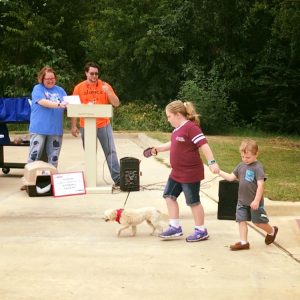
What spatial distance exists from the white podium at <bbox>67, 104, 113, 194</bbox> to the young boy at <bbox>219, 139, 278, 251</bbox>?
322 centimetres

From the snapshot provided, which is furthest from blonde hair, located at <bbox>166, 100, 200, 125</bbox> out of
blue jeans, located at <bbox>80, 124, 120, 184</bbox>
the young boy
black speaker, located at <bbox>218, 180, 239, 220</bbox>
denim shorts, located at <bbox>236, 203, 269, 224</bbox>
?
blue jeans, located at <bbox>80, 124, 120, 184</bbox>

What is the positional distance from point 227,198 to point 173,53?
72.2 feet

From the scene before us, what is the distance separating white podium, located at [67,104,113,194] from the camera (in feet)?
28.5

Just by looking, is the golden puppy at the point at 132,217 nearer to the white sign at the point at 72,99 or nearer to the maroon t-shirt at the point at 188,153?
the maroon t-shirt at the point at 188,153

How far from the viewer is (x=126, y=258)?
218 inches

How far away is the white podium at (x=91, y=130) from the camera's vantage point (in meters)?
8.68

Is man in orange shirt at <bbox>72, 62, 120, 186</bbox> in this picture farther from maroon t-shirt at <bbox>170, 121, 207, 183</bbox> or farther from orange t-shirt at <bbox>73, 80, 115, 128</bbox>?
maroon t-shirt at <bbox>170, 121, 207, 183</bbox>

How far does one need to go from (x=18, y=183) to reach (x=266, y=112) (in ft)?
66.1

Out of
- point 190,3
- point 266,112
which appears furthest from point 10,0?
point 266,112

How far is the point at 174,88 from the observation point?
95.1ft

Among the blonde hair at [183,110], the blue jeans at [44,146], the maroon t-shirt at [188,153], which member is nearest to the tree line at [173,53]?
the blue jeans at [44,146]

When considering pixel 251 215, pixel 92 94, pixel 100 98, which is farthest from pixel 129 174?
pixel 251 215

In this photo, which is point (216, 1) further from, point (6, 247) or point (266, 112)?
point (6, 247)

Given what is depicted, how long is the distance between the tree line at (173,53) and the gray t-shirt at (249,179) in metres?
19.6
